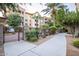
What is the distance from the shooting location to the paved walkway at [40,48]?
6.89 feet

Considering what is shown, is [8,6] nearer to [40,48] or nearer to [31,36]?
[31,36]

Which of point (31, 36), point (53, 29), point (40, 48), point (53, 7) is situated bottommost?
point (40, 48)

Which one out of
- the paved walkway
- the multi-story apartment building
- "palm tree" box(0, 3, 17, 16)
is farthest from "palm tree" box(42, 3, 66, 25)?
"palm tree" box(0, 3, 17, 16)

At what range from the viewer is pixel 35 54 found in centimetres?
213

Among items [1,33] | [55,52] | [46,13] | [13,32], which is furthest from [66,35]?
[1,33]

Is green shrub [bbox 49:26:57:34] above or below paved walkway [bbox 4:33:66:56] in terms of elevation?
above

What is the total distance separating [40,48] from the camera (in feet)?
7.02

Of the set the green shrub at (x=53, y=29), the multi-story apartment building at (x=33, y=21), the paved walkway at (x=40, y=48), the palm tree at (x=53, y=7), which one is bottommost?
the paved walkway at (x=40, y=48)

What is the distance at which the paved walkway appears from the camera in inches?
82.7

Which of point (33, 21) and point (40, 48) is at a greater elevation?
point (33, 21)

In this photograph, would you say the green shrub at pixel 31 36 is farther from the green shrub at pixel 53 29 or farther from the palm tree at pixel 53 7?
the palm tree at pixel 53 7

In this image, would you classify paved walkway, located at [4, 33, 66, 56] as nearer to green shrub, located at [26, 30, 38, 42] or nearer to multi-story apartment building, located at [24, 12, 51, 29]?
green shrub, located at [26, 30, 38, 42]

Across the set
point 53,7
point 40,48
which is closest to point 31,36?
point 40,48

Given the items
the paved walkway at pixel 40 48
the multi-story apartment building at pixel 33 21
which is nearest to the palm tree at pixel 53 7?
the multi-story apartment building at pixel 33 21
